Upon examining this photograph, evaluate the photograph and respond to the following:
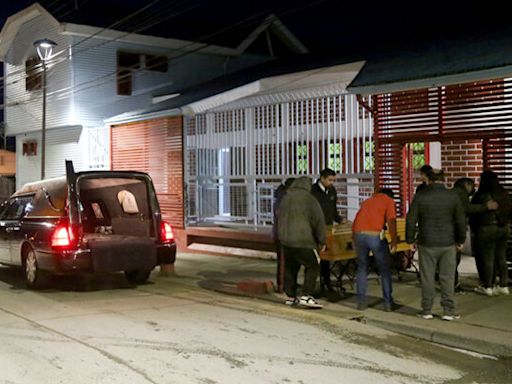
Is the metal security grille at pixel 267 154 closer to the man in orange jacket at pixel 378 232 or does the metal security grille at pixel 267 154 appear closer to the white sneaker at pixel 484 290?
the white sneaker at pixel 484 290

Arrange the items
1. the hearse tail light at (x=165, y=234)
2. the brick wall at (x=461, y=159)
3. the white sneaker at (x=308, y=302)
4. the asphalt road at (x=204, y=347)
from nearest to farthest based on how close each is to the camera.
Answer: the asphalt road at (x=204, y=347)
the white sneaker at (x=308, y=302)
the hearse tail light at (x=165, y=234)
the brick wall at (x=461, y=159)

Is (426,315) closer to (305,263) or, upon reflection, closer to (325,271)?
(305,263)

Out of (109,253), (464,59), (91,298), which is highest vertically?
(464,59)

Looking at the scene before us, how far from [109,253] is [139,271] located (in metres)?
1.30

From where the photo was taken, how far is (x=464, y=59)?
10.4 metres

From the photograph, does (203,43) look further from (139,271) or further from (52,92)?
(139,271)

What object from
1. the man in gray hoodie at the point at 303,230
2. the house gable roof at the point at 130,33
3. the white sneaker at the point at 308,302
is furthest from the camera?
the house gable roof at the point at 130,33

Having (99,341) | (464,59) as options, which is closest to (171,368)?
(99,341)

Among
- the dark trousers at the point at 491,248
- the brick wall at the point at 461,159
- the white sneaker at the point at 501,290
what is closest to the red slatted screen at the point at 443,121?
the brick wall at the point at 461,159

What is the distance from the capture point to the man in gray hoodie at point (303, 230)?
8.95m

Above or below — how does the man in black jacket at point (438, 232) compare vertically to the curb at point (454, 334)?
above

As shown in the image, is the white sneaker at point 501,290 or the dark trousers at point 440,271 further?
the white sneaker at point 501,290

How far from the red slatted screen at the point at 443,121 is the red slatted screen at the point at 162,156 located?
238 inches

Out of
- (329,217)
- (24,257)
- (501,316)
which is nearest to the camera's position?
(501,316)
